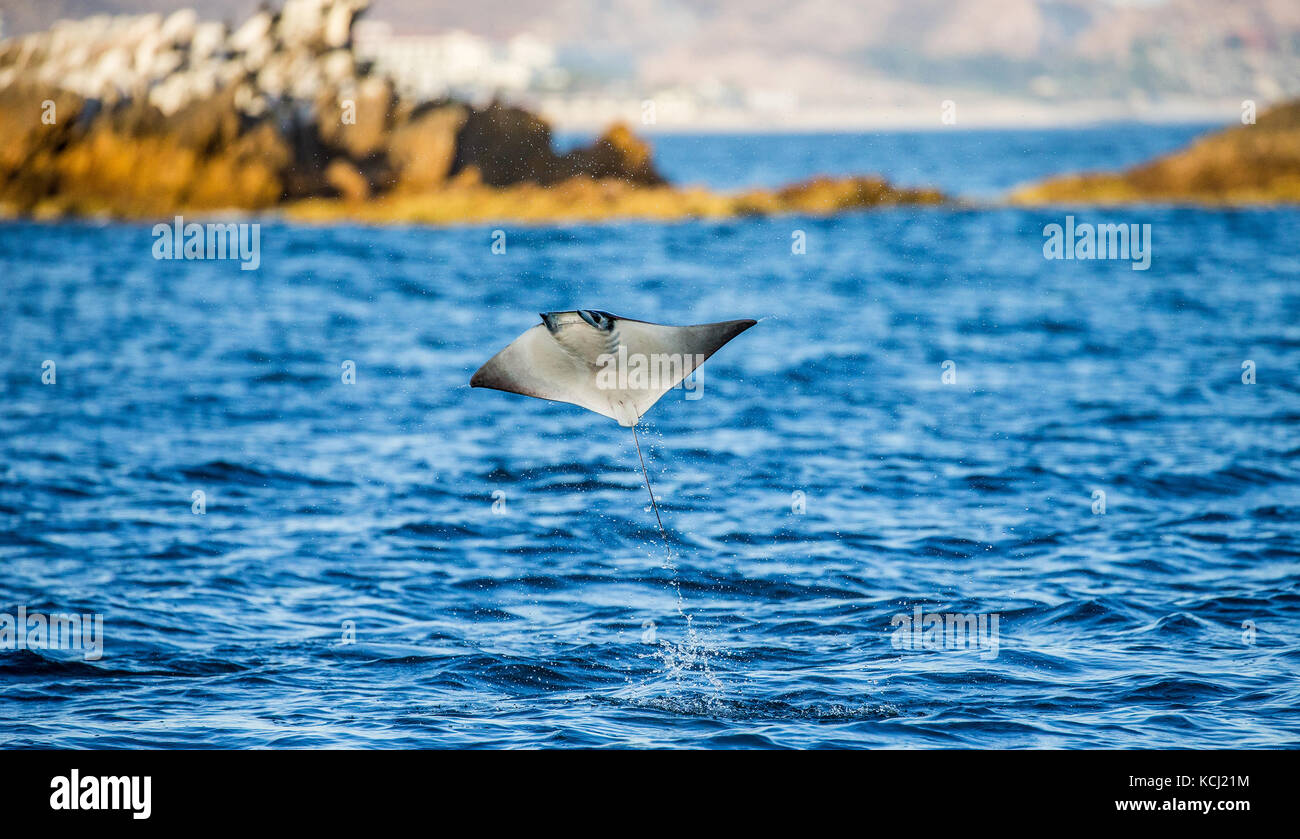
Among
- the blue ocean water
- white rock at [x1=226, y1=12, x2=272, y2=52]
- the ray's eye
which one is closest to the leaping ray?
the ray's eye

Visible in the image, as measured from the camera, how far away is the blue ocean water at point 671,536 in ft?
27.5

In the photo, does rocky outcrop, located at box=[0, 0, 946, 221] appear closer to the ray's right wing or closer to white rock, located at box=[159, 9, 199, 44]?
white rock, located at box=[159, 9, 199, 44]

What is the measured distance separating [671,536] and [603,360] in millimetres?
4632

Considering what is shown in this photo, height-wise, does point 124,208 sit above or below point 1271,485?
above

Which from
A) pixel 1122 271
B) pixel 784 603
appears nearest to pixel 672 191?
pixel 1122 271

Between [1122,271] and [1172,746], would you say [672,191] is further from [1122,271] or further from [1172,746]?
[1172,746]

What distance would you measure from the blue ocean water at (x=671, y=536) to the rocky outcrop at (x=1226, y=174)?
1114 inches

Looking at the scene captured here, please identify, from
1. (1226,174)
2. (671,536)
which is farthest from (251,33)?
(671,536)

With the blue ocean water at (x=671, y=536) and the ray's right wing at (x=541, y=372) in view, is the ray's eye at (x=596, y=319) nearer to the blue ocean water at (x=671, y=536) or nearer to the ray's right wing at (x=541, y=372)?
the ray's right wing at (x=541, y=372)

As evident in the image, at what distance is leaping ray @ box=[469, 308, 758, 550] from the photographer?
27.5 feet

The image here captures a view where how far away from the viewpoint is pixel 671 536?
508 inches

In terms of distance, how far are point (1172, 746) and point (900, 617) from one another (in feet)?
9.55

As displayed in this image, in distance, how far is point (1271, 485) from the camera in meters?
14.2

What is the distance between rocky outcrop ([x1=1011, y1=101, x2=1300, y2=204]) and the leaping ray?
51.6 metres
